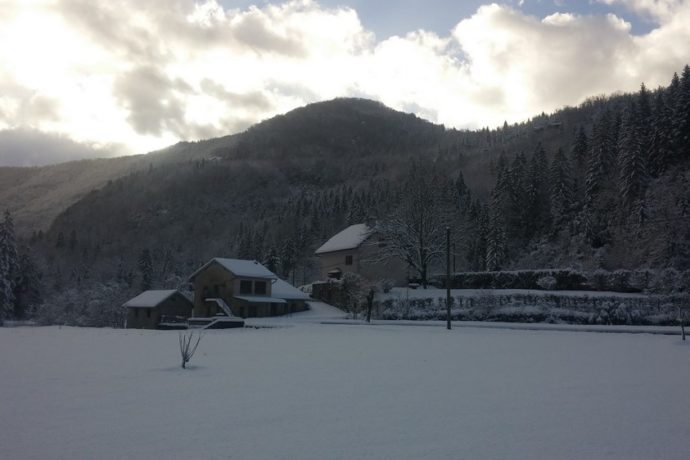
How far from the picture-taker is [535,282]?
176 feet

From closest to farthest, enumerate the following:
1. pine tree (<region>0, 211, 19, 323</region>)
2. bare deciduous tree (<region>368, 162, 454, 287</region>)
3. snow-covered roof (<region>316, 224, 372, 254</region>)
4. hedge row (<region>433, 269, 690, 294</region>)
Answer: hedge row (<region>433, 269, 690, 294</region>) < bare deciduous tree (<region>368, 162, 454, 287</region>) < pine tree (<region>0, 211, 19, 323</region>) < snow-covered roof (<region>316, 224, 372, 254</region>)

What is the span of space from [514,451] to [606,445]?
1463mm

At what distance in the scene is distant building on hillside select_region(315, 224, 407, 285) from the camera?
64812mm

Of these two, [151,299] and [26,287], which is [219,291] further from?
[26,287]

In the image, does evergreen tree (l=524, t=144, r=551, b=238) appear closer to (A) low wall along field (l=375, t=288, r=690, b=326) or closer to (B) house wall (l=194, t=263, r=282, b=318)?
(A) low wall along field (l=375, t=288, r=690, b=326)

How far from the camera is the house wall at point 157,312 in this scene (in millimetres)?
61469

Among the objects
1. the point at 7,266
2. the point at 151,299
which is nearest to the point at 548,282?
the point at 151,299

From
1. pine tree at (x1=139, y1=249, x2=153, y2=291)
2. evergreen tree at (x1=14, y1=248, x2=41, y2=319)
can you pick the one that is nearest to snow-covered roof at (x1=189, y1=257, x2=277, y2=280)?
evergreen tree at (x1=14, y1=248, x2=41, y2=319)

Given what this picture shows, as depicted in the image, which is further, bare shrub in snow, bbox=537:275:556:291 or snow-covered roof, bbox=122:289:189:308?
snow-covered roof, bbox=122:289:189:308

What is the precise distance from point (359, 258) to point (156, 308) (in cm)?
2524

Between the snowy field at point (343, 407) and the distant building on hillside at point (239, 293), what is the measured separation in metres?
42.4

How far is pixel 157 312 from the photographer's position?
61.6m

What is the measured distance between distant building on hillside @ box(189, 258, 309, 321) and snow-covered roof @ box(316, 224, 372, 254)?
8711 millimetres

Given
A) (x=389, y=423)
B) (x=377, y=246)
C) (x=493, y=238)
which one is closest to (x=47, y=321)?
(x=377, y=246)
